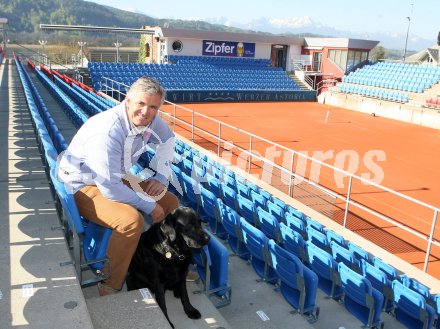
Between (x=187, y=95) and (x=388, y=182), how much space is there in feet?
55.6

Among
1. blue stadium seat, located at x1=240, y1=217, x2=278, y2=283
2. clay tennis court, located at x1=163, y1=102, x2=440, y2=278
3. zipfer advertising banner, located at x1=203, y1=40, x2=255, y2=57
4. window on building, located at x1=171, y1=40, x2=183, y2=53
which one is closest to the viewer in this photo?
blue stadium seat, located at x1=240, y1=217, x2=278, y2=283

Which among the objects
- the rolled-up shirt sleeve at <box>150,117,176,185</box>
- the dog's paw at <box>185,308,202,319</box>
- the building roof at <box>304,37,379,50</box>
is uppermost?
the building roof at <box>304,37,379,50</box>

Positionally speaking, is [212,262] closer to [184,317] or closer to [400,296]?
[184,317]

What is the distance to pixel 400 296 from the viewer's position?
4.09 meters

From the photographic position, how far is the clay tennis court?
7.60 m

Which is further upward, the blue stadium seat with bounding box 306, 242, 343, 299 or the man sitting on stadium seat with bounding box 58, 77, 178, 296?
the man sitting on stadium seat with bounding box 58, 77, 178, 296

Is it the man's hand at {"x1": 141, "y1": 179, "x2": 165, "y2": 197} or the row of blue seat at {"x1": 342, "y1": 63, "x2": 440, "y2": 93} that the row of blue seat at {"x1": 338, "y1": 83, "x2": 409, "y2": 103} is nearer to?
the row of blue seat at {"x1": 342, "y1": 63, "x2": 440, "y2": 93}

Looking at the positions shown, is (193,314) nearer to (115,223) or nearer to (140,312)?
(140,312)

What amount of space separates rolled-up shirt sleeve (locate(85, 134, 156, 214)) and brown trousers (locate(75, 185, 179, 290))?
0.09m

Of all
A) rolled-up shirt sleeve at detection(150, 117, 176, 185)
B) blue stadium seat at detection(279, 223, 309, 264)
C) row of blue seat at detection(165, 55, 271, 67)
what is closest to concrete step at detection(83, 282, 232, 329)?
rolled-up shirt sleeve at detection(150, 117, 176, 185)

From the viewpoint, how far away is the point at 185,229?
2.87 metres

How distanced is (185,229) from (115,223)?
53 cm

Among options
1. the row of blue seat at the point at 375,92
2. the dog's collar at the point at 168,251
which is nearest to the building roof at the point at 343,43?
the row of blue seat at the point at 375,92

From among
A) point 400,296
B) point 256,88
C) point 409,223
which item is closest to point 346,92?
point 256,88
